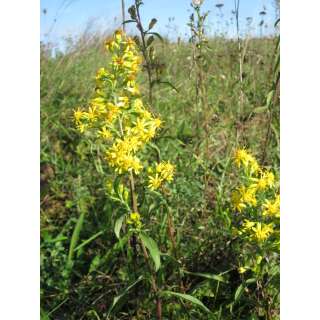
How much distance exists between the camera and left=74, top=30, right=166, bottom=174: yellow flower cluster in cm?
146

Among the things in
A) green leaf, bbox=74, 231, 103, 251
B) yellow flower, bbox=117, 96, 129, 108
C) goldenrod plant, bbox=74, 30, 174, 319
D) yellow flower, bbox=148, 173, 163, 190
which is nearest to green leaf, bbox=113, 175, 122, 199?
goldenrod plant, bbox=74, 30, 174, 319

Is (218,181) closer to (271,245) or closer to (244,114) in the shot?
(244,114)

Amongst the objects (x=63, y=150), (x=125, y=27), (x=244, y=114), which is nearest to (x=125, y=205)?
(x=125, y=27)

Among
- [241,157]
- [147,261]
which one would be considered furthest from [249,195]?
[147,261]

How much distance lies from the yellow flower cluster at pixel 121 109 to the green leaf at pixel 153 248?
8.1 inches

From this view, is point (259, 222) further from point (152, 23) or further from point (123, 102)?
point (152, 23)

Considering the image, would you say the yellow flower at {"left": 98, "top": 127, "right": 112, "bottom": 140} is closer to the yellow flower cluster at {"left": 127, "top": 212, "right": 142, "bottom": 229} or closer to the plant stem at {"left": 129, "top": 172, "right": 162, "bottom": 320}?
the plant stem at {"left": 129, "top": 172, "right": 162, "bottom": 320}

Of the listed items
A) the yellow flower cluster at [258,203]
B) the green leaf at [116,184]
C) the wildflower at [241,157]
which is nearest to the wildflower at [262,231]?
the yellow flower cluster at [258,203]

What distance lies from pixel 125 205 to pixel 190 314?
18.4 inches

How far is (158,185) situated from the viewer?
1504 millimetres

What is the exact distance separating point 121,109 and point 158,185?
266mm

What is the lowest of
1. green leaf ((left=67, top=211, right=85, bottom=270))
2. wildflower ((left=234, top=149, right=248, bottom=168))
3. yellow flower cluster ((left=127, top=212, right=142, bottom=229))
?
green leaf ((left=67, top=211, right=85, bottom=270))

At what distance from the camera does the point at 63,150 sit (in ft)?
9.11

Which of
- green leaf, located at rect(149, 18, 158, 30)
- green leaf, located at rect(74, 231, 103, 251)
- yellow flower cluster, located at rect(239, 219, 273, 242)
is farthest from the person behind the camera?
green leaf, located at rect(74, 231, 103, 251)
